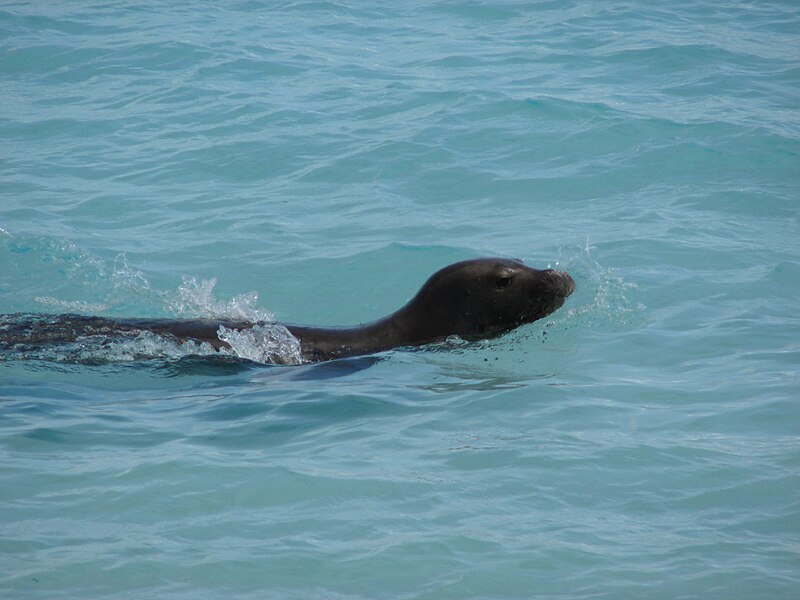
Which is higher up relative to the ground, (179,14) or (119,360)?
(179,14)

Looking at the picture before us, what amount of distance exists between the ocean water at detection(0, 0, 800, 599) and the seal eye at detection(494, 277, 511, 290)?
13.8 inches

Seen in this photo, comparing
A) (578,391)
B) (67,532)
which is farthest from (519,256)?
(67,532)

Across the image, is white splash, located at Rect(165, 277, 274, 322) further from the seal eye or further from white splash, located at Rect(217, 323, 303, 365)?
the seal eye

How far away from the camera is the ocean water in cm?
445

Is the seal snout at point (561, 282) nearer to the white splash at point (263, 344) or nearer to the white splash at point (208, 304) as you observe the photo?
the white splash at point (263, 344)

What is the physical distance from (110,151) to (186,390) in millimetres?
6799

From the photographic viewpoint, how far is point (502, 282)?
718cm

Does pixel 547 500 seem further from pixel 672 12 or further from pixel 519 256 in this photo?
pixel 672 12

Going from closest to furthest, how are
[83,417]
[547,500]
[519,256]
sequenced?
[547,500], [83,417], [519,256]

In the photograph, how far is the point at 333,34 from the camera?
682 inches

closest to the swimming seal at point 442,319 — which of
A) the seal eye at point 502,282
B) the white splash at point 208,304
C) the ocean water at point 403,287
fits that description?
the seal eye at point 502,282

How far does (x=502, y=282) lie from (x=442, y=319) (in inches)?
17.6

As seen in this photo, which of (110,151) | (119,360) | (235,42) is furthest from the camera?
(235,42)

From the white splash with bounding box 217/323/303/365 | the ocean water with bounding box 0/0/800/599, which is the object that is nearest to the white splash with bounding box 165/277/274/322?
the ocean water with bounding box 0/0/800/599
